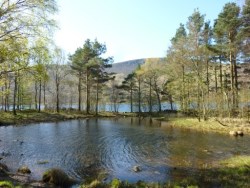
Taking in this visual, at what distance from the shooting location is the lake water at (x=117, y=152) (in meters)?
17.4

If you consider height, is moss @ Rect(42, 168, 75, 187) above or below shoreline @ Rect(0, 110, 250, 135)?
below

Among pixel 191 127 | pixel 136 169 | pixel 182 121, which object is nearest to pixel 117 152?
pixel 136 169

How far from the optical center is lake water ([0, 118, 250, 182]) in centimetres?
1739

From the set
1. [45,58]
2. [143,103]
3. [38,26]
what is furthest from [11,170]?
[143,103]

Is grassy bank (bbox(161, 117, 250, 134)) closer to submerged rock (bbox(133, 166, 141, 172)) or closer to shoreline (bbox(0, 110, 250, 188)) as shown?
shoreline (bbox(0, 110, 250, 188))

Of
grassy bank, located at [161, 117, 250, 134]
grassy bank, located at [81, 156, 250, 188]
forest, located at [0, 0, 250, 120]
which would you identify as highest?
forest, located at [0, 0, 250, 120]

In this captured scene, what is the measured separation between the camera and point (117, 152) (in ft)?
76.1

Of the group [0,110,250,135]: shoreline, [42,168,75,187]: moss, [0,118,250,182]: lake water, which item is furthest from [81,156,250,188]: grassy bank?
[0,110,250,135]: shoreline

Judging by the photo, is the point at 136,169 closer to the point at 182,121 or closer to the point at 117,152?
the point at 117,152

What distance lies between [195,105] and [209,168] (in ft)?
101

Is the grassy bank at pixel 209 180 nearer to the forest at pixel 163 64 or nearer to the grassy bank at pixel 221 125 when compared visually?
the forest at pixel 163 64

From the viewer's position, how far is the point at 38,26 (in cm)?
1495

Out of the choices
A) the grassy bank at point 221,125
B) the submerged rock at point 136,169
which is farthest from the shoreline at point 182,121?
the submerged rock at point 136,169

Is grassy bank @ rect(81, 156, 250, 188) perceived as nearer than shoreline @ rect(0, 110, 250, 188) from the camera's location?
Yes
